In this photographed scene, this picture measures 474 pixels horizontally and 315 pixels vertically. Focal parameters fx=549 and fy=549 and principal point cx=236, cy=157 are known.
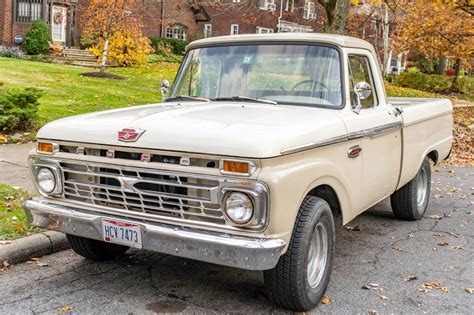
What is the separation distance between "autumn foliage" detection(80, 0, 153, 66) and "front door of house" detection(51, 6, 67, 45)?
355 inches

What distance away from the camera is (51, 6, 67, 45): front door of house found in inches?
1225

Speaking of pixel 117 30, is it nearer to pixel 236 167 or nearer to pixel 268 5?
pixel 236 167

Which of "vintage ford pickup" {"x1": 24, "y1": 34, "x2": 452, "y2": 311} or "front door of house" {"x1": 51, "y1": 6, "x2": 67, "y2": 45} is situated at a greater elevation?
"front door of house" {"x1": 51, "y1": 6, "x2": 67, "y2": 45}

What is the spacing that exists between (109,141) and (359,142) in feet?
6.97

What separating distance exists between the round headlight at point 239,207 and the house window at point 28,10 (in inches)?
1177

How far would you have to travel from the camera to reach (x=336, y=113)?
4.58 metres

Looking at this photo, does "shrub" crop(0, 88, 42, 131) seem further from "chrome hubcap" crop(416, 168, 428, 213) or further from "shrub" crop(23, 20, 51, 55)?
"shrub" crop(23, 20, 51, 55)

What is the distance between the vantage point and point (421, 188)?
22.7 ft

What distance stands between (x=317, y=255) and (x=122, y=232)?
1.48 m

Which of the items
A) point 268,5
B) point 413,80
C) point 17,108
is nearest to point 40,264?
point 17,108

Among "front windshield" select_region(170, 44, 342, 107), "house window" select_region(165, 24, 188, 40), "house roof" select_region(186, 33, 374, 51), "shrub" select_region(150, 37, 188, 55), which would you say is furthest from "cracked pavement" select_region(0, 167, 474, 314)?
"house window" select_region(165, 24, 188, 40)

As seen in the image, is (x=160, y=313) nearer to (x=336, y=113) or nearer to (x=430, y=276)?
(x=336, y=113)

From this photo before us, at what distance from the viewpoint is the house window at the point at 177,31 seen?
126ft

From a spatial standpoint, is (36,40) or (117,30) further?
(36,40)
